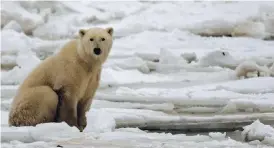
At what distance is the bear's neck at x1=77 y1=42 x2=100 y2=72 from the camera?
4848 millimetres

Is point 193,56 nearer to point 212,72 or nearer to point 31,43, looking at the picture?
point 212,72

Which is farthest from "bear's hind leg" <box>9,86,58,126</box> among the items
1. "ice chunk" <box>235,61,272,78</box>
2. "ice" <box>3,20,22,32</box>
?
"ice" <box>3,20,22,32</box>

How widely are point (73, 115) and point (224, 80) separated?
12.4 ft

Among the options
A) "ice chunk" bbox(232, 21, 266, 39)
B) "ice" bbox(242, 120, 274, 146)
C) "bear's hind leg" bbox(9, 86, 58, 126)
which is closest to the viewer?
"ice" bbox(242, 120, 274, 146)

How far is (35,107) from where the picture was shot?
4.75 meters

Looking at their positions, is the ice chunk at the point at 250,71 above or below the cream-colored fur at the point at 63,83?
above

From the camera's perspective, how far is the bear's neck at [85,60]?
15.9 ft

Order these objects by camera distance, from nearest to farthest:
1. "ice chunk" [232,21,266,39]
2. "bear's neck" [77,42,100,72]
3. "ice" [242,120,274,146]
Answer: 1. "ice" [242,120,274,146]
2. "bear's neck" [77,42,100,72]
3. "ice chunk" [232,21,266,39]

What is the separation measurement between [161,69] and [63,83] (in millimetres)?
4772

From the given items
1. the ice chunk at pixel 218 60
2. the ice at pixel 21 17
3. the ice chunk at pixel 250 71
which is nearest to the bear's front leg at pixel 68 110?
the ice chunk at pixel 250 71

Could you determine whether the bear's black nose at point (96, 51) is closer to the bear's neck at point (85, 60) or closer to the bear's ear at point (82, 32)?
the bear's neck at point (85, 60)

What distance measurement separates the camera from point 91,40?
15.8 ft

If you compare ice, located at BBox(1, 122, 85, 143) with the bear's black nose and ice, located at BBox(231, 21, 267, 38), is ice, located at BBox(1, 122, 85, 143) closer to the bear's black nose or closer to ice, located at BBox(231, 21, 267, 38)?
the bear's black nose

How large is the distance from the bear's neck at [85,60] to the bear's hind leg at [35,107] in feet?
1.16
